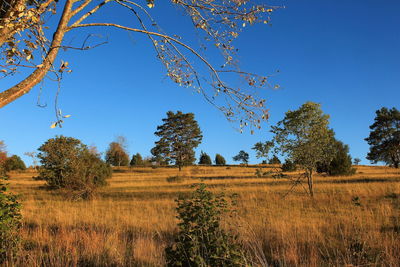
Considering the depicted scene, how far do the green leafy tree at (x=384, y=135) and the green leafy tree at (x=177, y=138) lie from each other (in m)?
32.5

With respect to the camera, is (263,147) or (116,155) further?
(116,155)

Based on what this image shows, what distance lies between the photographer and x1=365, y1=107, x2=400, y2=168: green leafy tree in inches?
1771

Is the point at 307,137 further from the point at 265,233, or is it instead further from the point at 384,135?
the point at 384,135

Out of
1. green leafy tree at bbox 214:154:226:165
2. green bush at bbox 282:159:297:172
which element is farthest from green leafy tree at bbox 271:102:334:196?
green leafy tree at bbox 214:154:226:165

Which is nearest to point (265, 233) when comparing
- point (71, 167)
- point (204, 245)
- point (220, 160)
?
point (204, 245)

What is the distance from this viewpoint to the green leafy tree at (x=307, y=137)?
13.4 metres

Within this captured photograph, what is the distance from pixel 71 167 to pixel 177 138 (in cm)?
4088

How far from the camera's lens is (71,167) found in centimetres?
1869

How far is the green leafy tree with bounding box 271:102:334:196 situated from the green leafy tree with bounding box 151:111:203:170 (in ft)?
143

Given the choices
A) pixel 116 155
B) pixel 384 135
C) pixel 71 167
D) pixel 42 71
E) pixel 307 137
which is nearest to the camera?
pixel 42 71

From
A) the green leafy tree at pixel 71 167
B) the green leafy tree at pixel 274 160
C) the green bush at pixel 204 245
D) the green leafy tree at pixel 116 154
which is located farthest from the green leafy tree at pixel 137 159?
the green bush at pixel 204 245

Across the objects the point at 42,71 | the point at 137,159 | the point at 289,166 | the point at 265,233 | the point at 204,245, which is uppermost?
the point at 137,159

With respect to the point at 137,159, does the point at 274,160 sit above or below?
below

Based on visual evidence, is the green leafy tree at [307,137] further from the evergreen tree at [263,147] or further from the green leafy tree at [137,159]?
the green leafy tree at [137,159]
